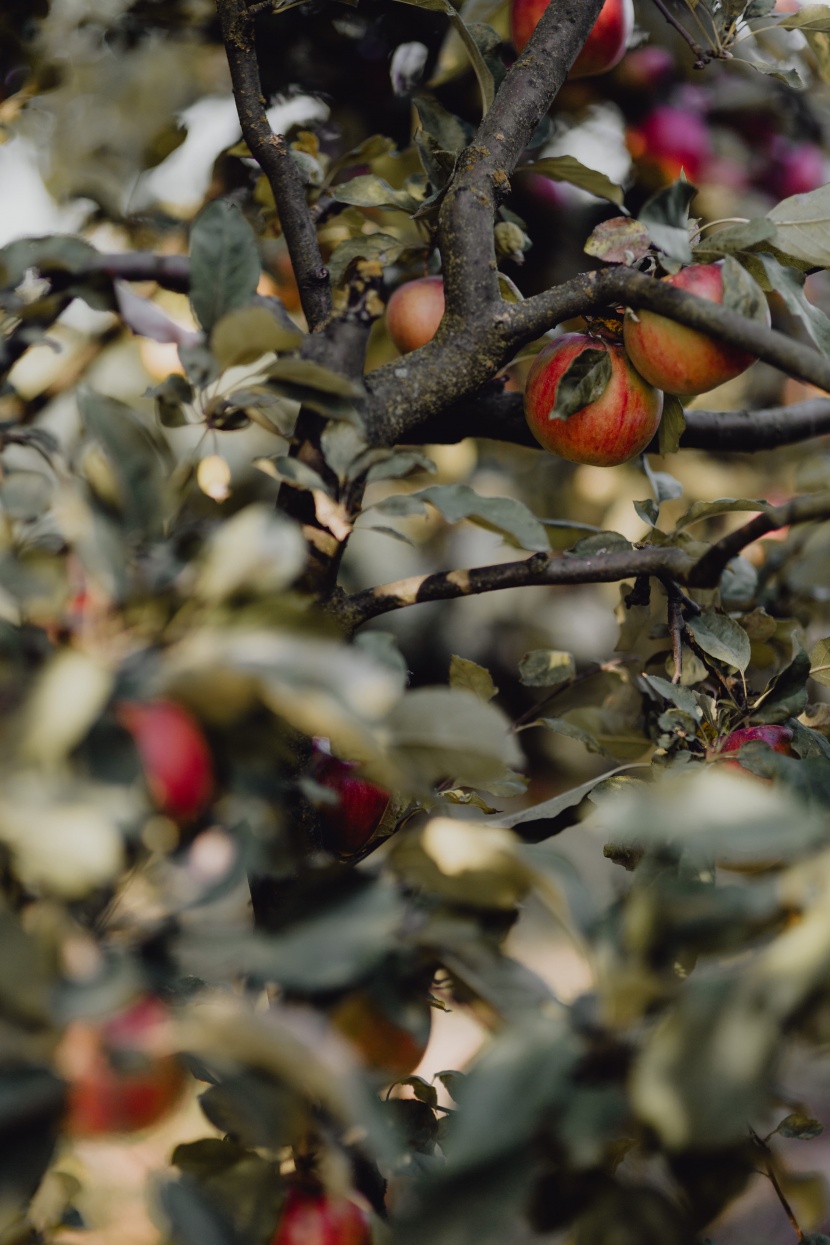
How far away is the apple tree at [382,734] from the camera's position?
33 centimetres

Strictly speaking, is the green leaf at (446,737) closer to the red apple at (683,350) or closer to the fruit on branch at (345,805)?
the fruit on branch at (345,805)

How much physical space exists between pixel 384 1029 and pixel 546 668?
0.41 m

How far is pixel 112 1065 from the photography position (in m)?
0.34

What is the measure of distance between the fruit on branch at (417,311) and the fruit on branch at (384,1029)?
1.97ft

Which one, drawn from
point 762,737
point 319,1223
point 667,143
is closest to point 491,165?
point 762,737

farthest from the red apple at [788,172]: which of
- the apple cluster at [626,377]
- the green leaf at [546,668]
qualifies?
the green leaf at [546,668]

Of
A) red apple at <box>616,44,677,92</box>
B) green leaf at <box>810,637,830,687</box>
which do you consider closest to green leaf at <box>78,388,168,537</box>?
green leaf at <box>810,637,830,687</box>

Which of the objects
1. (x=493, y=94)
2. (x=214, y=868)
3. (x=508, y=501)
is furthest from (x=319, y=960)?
(x=493, y=94)

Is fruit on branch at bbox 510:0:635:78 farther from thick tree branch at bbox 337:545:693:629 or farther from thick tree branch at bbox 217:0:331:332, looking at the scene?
thick tree branch at bbox 337:545:693:629

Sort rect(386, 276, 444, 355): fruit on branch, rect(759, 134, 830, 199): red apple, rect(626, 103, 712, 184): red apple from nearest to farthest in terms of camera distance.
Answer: rect(386, 276, 444, 355): fruit on branch
rect(626, 103, 712, 184): red apple
rect(759, 134, 830, 199): red apple

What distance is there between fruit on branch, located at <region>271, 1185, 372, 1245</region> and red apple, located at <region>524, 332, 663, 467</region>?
1.76 ft

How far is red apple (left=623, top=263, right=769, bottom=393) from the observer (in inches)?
25.5

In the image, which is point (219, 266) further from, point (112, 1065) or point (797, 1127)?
point (797, 1127)

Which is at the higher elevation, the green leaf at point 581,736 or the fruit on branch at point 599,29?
the fruit on branch at point 599,29
